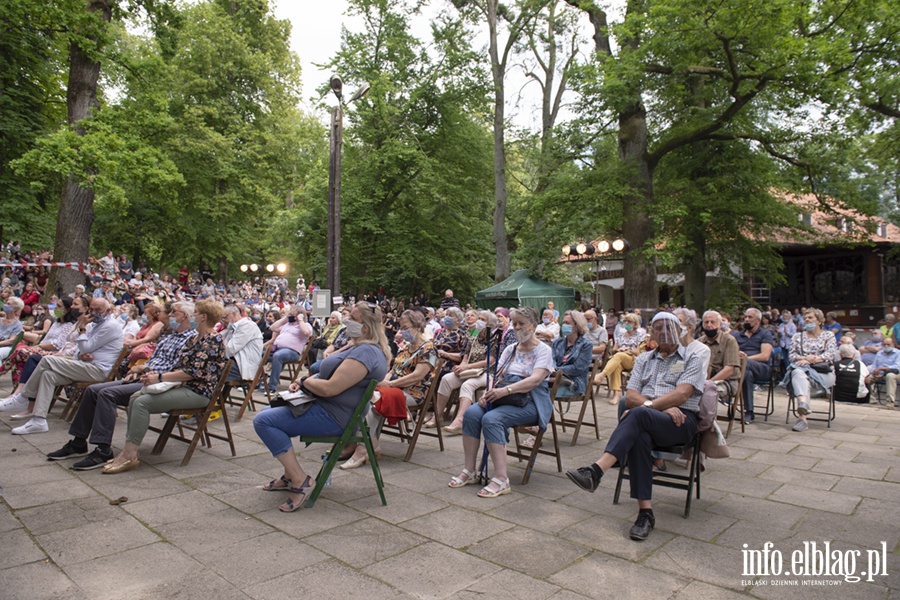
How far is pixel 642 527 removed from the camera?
339 cm

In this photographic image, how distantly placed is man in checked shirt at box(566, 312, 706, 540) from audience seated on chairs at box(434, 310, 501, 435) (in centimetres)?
195

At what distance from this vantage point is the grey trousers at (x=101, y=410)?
4.64m

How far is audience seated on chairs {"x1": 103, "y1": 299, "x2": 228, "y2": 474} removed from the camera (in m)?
4.49

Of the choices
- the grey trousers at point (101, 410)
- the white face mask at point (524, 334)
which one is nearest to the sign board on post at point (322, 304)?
the grey trousers at point (101, 410)

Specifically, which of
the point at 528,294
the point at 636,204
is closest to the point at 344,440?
the point at 636,204

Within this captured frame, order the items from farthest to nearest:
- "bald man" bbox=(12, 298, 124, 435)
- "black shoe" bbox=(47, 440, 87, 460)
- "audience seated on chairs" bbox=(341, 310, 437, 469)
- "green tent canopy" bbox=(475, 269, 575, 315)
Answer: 1. "green tent canopy" bbox=(475, 269, 575, 315)
2. "bald man" bbox=(12, 298, 124, 435)
3. "audience seated on chairs" bbox=(341, 310, 437, 469)
4. "black shoe" bbox=(47, 440, 87, 460)

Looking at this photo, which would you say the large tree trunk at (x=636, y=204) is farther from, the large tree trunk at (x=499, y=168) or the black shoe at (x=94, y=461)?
the black shoe at (x=94, y=461)

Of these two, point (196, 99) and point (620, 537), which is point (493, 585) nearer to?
point (620, 537)

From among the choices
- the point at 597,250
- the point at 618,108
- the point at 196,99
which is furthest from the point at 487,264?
the point at 196,99

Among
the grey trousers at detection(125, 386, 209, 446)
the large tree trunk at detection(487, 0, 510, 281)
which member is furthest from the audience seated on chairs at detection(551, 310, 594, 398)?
the large tree trunk at detection(487, 0, 510, 281)

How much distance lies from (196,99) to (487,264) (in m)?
13.6

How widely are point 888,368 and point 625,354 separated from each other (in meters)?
4.57

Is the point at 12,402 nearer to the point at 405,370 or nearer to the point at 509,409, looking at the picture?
the point at 405,370

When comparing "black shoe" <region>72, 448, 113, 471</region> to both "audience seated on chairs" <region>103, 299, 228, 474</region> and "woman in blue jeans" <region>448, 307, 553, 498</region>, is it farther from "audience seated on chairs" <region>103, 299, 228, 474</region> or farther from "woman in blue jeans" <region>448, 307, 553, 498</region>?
"woman in blue jeans" <region>448, 307, 553, 498</region>
